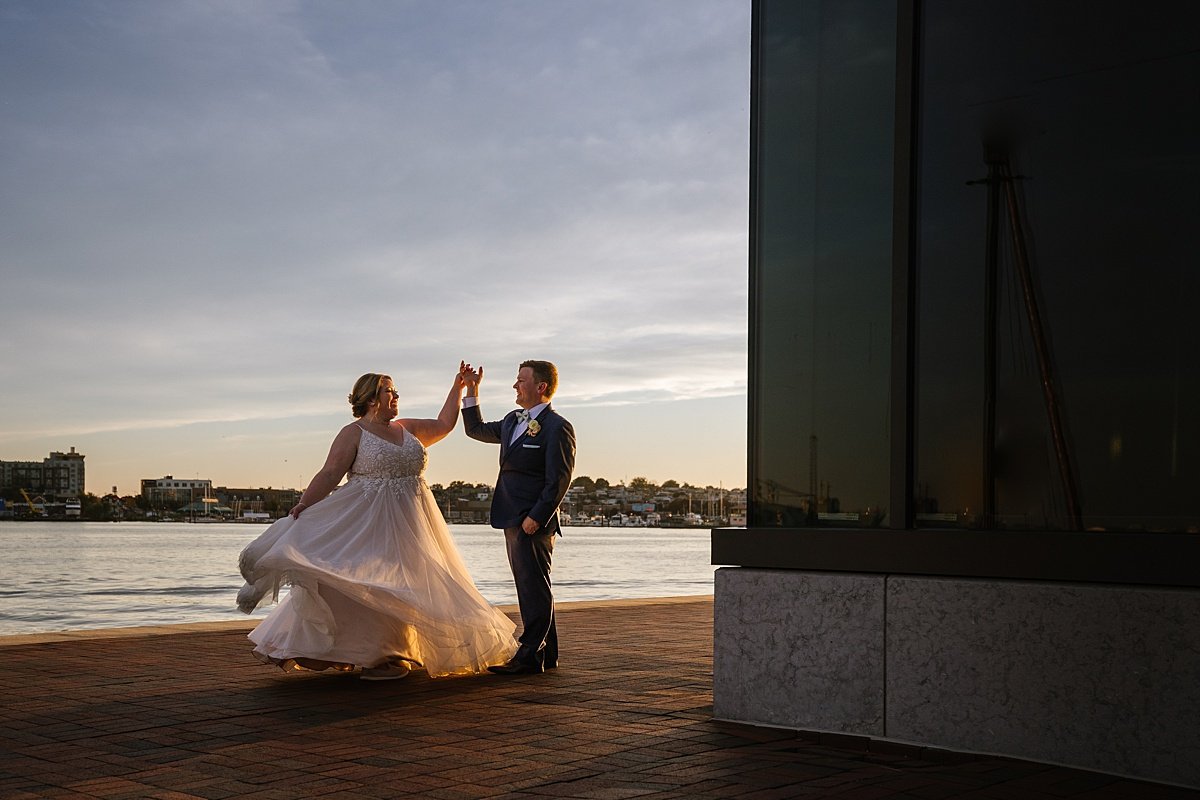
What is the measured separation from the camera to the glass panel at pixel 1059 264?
15.0 feet

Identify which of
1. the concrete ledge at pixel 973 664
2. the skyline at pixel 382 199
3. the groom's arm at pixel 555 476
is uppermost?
the skyline at pixel 382 199

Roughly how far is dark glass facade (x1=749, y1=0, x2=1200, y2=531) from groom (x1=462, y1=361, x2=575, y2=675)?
2004 millimetres

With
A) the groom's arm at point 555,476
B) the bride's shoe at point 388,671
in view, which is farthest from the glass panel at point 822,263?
the bride's shoe at point 388,671

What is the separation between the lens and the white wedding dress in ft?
22.6

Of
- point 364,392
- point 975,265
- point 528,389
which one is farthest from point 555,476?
point 975,265

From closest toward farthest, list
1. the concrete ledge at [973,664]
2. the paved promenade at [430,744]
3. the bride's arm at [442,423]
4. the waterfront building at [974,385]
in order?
the paved promenade at [430,744], the concrete ledge at [973,664], the waterfront building at [974,385], the bride's arm at [442,423]

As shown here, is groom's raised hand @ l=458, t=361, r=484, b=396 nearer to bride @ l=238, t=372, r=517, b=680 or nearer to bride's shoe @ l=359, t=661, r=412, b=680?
bride @ l=238, t=372, r=517, b=680

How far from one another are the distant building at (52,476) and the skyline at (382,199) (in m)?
56.5

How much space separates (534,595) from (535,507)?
0.52 m

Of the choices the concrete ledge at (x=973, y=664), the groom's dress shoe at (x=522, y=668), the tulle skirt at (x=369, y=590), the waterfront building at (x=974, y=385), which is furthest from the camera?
the groom's dress shoe at (x=522, y=668)

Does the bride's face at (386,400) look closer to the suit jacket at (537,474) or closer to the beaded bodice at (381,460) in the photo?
the beaded bodice at (381,460)

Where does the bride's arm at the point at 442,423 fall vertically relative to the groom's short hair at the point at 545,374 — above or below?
below

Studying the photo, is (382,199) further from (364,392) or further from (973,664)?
(973,664)

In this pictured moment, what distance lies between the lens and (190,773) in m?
4.41
